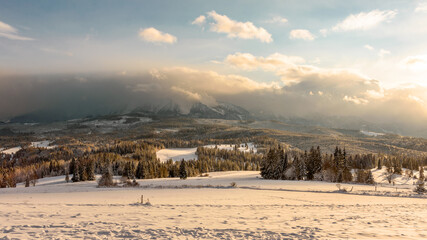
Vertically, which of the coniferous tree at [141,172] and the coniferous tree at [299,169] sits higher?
the coniferous tree at [299,169]

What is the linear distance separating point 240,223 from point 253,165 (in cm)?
17275

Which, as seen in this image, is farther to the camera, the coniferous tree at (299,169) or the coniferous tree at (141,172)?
the coniferous tree at (141,172)

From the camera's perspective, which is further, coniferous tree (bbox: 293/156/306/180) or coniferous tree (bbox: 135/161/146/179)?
coniferous tree (bbox: 135/161/146/179)

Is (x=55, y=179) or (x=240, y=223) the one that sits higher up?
(x=240, y=223)

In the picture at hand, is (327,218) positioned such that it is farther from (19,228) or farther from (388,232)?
(19,228)

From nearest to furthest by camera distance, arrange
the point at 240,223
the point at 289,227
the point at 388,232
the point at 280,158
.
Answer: the point at 388,232, the point at 289,227, the point at 240,223, the point at 280,158

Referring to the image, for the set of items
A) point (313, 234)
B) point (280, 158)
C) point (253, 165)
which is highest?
point (313, 234)

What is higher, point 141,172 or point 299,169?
point 299,169

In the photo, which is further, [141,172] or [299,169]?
[141,172]

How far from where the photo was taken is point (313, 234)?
19516 millimetres

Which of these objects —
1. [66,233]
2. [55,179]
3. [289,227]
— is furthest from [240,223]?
[55,179]

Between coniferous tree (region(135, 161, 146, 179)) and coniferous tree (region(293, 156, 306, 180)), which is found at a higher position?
coniferous tree (region(293, 156, 306, 180))

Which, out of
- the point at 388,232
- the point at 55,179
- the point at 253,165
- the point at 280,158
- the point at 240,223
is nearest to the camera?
the point at 388,232

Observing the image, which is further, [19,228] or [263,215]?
[263,215]
